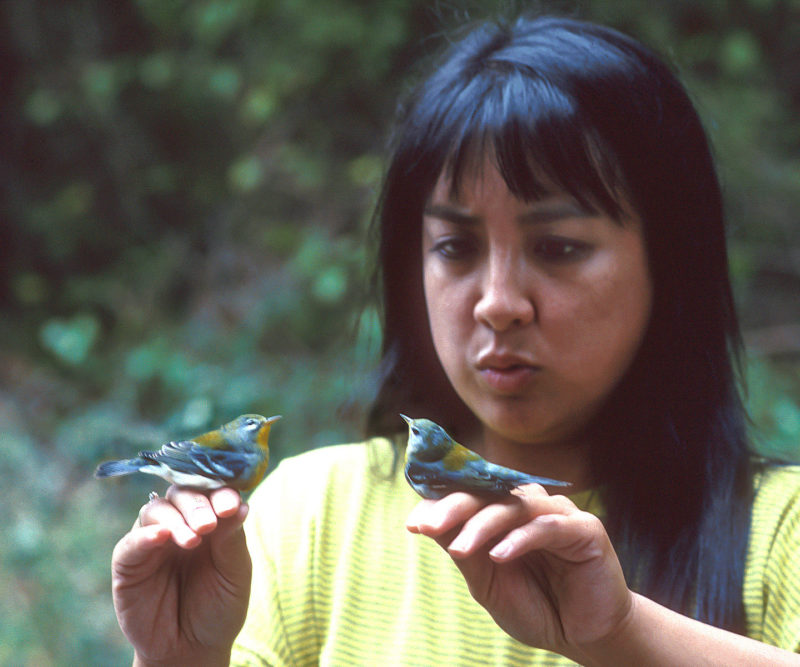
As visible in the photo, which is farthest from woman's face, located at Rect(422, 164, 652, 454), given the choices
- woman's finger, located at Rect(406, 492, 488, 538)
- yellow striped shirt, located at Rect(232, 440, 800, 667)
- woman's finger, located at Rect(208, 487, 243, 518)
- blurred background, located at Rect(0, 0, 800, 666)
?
blurred background, located at Rect(0, 0, 800, 666)

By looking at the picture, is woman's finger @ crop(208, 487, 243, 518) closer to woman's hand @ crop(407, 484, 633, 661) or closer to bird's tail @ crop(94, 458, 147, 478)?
bird's tail @ crop(94, 458, 147, 478)

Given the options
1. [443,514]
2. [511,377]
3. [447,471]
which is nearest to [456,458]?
[447,471]

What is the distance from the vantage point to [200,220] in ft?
20.5

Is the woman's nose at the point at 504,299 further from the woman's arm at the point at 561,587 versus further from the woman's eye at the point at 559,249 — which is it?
the woman's arm at the point at 561,587

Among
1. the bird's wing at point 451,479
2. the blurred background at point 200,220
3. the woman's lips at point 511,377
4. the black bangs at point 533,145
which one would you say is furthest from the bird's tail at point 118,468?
the blurred background at point 200,220

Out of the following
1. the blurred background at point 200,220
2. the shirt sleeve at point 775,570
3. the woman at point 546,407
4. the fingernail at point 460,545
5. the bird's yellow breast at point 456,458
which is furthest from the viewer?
the blurred background at point 200,220

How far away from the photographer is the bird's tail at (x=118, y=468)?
4.21 feet

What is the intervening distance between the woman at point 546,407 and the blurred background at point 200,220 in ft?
3.59

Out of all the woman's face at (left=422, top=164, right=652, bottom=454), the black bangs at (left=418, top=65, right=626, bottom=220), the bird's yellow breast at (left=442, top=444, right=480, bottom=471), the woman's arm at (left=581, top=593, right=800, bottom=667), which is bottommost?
the woman's arm at (left=581, top=593, right=800, bottom=667)

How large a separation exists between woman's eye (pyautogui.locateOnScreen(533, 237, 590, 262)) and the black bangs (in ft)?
0.26

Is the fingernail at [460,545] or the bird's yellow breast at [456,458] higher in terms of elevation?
the bird's yellow breast at [456,458]

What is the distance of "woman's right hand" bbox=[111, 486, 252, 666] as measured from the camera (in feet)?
4.19

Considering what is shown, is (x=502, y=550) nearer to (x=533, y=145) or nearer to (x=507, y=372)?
(x=507, y=372)

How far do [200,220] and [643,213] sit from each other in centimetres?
495
